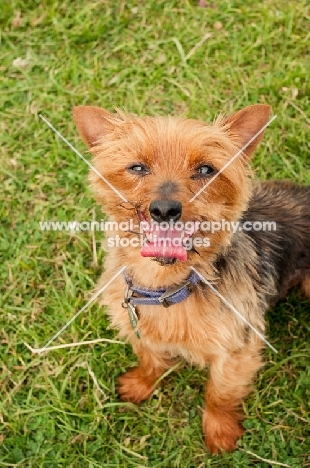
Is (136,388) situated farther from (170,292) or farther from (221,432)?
(170,292)

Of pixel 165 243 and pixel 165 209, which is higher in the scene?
pixel 165 209

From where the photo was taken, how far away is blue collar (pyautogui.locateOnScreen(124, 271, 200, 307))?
111 inches

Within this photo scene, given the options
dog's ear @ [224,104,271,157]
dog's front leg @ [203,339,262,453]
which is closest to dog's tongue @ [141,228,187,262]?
dog's ear @ [224,104,271,157]

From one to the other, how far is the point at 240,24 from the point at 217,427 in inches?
133

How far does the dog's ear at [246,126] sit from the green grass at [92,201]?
1.60 meters

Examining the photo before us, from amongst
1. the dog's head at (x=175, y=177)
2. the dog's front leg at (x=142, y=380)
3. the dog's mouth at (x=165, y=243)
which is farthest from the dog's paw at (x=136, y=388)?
the dog's mouth at (x=165, y=243)

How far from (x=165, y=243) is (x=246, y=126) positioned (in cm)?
76

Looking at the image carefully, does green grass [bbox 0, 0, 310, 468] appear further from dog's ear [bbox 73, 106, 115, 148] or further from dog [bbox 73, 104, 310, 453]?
dog's ear [bbox 73, 106, 115, 148]

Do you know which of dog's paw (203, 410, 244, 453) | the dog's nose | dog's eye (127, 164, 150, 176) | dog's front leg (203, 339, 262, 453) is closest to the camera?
the dog's nose

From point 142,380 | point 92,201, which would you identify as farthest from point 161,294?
point 92,201

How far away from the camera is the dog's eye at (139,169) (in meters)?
2.61

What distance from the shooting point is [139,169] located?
263cm

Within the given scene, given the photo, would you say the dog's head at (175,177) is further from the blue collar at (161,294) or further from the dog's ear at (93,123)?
the blue collar at (161,294)

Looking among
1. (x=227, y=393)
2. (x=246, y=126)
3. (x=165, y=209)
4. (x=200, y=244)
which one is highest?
(x=246, y=126)
